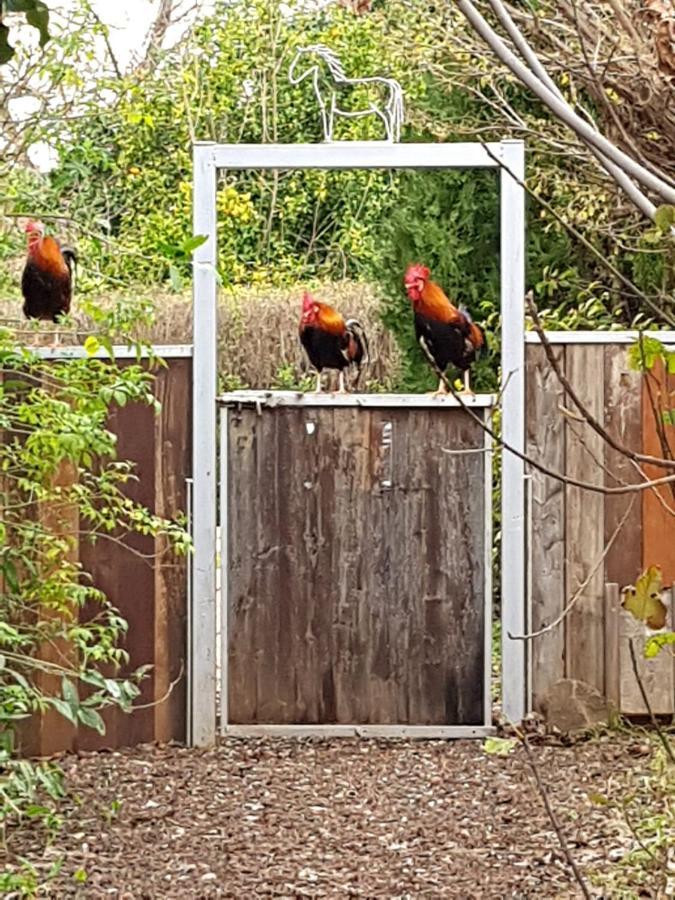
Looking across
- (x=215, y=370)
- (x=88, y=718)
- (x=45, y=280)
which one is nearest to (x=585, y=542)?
(x=215, y=370)

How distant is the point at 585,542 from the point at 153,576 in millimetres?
1497

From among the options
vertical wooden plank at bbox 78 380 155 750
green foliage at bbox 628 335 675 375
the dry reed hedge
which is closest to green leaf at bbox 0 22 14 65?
green foliage at bbox 628 335 675 375

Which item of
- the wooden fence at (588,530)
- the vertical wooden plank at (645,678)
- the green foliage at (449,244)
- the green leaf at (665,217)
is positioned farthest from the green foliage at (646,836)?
the green foliage at (449,244)

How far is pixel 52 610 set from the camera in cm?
516

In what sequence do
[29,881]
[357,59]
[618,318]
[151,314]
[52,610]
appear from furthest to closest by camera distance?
[357,59] → [618,318] → [52,610] → [151,314] → [29,881]

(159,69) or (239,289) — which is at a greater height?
(159,69)

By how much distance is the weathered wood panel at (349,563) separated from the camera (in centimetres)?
564

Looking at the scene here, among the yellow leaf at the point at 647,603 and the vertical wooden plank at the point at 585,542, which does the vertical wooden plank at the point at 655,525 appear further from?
the yellow leaf at the point at 647,603

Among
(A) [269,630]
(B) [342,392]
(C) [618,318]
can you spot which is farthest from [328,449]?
(C) [618,318]

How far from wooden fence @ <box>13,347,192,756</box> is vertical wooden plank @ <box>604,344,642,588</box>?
4.76ft

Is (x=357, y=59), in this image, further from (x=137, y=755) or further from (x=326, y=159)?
(x=137, y=755)

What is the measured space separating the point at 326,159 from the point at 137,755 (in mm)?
2127

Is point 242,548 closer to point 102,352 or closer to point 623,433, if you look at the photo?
point 102,352

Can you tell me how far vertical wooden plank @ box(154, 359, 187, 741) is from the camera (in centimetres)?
548
